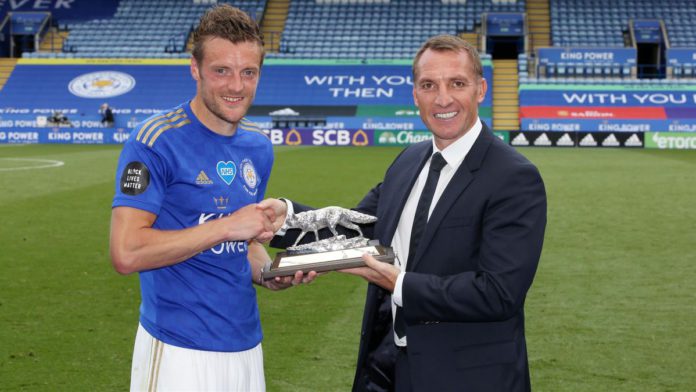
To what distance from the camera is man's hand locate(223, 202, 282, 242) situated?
9.73 ft

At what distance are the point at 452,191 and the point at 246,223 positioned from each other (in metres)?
0.73

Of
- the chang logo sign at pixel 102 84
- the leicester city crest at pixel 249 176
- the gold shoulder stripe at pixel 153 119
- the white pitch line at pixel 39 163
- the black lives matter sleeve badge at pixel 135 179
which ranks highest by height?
the gold shoulder stripe at pixel 153 119

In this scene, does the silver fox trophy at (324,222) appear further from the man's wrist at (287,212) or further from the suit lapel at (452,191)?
the suit lapel at (452,191)

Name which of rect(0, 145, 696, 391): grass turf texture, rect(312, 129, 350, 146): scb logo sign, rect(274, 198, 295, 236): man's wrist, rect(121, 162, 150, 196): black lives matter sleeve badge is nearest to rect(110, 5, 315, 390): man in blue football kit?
rect(121, 162, 150, 196): black lives matter sleeve badge

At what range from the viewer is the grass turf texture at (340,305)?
19.4ft

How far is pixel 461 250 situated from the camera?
2.93m

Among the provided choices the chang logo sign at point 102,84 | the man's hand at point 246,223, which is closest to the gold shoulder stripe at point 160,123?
the man's hand at point 246,223

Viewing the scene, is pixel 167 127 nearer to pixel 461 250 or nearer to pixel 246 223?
pixel 246 223

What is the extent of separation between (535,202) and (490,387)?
2.17 ft

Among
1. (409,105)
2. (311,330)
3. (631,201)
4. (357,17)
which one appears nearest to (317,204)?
(631,201)

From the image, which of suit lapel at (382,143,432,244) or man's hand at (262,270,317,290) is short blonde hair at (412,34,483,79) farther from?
man's hand at (262,270,317,290)

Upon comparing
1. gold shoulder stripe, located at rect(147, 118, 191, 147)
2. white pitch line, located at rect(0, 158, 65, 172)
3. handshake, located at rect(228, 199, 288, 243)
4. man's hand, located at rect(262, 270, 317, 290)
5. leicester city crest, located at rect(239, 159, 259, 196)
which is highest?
gold shoulder stripe, located at rect(147, 118, 191, 147)

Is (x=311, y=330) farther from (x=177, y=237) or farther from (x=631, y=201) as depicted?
(x=631, y=201)

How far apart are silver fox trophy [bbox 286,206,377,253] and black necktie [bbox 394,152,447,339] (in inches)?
13.5
